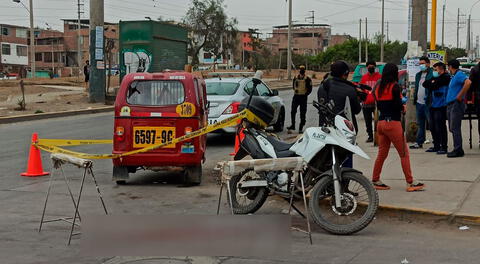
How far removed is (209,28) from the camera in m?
69.8

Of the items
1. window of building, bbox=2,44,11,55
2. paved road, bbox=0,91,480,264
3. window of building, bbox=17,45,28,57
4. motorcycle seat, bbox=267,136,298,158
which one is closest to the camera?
paved road, bbox=0,91,480,264

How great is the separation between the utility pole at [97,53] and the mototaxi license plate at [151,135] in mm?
17350

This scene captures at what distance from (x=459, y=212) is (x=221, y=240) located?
3071 mm

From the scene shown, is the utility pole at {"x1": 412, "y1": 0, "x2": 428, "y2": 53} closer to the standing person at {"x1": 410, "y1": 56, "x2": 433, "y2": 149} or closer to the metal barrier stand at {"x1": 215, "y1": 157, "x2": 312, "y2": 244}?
the standing person at {"x1": 410, "y1": 56, "x2": 433, "y2": 149}

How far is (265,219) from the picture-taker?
625cm

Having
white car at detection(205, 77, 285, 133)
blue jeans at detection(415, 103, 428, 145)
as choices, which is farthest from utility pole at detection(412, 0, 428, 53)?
white car at detection(205, 77, 285, 133)

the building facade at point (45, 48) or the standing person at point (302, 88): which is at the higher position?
the building facade at point (45, 48)

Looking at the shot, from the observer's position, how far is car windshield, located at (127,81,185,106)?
9852mm

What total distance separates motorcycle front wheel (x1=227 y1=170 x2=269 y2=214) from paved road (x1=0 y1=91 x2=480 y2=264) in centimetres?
52

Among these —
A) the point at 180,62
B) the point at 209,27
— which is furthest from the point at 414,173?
A: the point at 209,27

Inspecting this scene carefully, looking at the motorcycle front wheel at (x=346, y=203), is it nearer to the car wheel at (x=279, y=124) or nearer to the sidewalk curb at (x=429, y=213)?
the sidewalk curb at (x=429, y=213)

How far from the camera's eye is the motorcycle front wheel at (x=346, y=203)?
664 cm

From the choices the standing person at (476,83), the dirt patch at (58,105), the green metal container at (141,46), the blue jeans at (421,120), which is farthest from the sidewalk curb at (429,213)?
the green metal container at (141,46)

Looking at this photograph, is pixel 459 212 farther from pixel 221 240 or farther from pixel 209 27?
pixel 209 27
